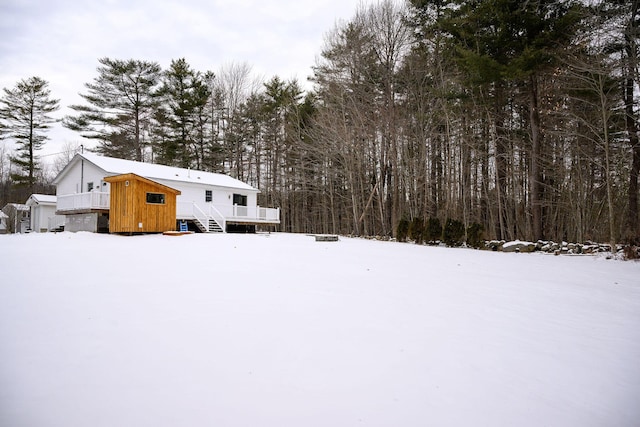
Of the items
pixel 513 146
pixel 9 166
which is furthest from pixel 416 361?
pixel 9 166

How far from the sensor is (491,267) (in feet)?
22.5

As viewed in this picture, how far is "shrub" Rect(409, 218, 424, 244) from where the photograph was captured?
43.4 feet

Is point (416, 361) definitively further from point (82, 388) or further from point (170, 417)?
point (82, 388)

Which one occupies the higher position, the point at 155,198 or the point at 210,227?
the point at 155,198

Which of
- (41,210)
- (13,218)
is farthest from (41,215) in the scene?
(13,218)

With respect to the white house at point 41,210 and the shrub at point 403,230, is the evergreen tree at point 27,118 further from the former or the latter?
the shrub at point 403,230

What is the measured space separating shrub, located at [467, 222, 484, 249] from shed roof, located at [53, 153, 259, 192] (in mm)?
14576

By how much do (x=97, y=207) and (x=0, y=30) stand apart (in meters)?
13.8

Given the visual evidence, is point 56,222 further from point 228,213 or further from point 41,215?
point 228,213

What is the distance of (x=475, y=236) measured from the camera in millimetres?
11492

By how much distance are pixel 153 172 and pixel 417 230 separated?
14562 millimetres

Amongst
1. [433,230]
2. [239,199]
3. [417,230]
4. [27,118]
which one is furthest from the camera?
[27,118]

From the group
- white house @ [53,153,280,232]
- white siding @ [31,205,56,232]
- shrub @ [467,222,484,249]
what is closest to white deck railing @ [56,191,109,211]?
white house @ [53,153,280,232]

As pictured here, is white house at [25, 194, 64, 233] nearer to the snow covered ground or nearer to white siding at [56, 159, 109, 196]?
white siding at [56, 159, 109, 196]
